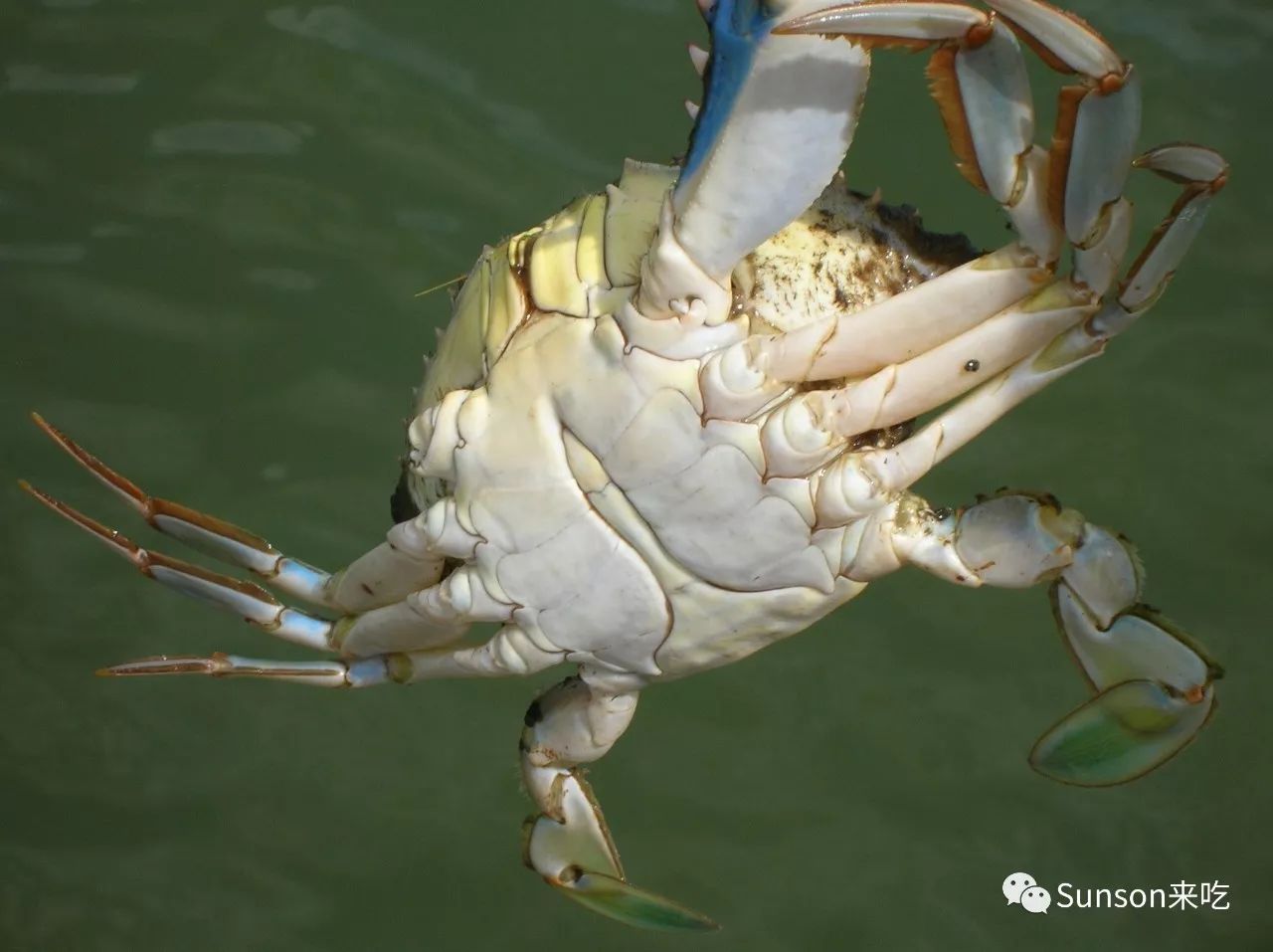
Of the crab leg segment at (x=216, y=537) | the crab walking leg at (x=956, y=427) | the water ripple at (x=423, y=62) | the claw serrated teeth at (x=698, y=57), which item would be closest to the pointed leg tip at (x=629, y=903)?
the crab leg segment at (x=216, y=537)

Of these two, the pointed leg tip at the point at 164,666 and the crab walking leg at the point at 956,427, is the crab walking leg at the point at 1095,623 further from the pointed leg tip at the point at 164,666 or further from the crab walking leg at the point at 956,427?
the pointed leg tip at the point at 164,666

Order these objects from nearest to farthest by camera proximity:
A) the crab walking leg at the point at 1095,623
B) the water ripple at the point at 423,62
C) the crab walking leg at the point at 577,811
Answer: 1. the crab walking leg at the point at 1095,623
2. the crab walking leg at the point at 577,811
3. the water ripple at the point at 423,62

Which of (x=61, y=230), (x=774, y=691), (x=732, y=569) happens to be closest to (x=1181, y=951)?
(x=774, y=691)

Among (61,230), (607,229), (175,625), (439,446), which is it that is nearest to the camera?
(607,229)

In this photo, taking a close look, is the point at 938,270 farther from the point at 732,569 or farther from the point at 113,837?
the point at 113,837

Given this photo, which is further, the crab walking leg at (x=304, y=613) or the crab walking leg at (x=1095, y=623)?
the crab walking leg at (x=304, y=613)

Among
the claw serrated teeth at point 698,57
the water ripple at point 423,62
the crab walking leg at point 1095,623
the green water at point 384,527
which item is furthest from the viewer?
the green water at point 384,527

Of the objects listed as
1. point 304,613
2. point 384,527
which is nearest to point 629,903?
point 304,613
